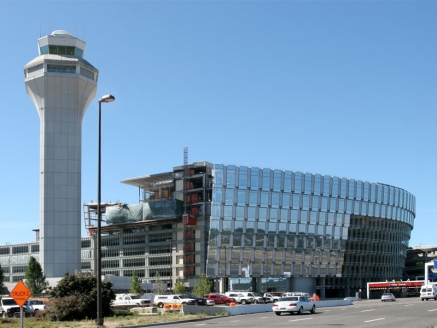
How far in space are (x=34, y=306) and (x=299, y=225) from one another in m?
84.3

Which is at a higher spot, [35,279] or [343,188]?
[343,188]

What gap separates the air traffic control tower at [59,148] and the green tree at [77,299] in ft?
211

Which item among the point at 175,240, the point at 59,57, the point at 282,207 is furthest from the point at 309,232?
the point at 59,57

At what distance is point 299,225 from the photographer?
13650 centimetres

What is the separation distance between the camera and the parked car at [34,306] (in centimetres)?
5681

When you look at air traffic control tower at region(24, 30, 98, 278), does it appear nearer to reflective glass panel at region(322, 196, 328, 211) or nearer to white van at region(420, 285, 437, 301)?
reflective glass panel at region(322, 196, 328, 211)

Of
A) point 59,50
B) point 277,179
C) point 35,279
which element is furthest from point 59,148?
point 277,179

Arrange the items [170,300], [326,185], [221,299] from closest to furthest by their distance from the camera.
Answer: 1. [170,300]
2. [221,299]
3. [326,185]

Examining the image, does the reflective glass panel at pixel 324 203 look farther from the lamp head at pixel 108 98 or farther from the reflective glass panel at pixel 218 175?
the lamp head at pixel 108 98

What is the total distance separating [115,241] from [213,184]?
36327 mm

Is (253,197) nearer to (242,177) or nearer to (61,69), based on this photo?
(242,177)

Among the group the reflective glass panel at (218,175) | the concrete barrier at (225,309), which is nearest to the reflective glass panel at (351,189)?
the reflective glass panel at (218,175)

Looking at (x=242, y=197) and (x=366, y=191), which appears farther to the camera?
(x=366, y=191)

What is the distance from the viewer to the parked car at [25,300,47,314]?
5681cm
